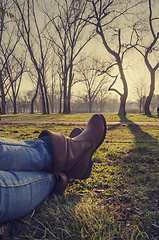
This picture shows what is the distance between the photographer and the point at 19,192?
106cm

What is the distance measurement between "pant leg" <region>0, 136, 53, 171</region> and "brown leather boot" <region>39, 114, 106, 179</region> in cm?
10

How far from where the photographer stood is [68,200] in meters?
1.40

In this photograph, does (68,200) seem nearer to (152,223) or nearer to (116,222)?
(116,222)

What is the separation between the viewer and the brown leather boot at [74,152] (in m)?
→ 1.44

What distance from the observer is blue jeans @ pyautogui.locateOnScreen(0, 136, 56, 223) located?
100cm

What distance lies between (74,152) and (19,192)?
65cm

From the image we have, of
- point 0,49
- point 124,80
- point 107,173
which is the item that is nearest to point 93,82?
point 0,49

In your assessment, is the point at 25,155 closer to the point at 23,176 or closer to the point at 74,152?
the point at 23,176

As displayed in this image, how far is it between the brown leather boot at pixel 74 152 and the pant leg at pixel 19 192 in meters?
0.23

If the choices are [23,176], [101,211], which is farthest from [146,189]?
[23,176]

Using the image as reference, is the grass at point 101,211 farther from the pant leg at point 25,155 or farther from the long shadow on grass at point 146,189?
the pant leg at point 25,155

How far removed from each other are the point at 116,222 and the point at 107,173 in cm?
89

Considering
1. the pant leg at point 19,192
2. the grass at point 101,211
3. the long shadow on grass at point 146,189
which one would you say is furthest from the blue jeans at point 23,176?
the long shadow on grass at point 146,189

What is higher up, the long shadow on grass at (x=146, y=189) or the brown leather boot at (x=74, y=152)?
the brown leather boot at (x=74, y=152)
